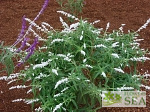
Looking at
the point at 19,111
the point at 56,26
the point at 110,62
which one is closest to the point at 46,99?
the point at 110,62

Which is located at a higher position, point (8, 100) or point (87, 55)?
point (87, 55)

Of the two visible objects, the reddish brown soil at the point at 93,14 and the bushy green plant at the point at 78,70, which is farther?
the reddish brown soil at the point at 93,14

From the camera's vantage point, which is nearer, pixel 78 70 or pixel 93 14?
pixel 78 70

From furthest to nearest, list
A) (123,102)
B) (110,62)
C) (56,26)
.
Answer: (56,26), (123,102), (110,62)

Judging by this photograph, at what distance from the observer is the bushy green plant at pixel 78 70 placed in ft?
8.20

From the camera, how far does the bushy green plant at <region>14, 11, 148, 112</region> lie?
2498mm

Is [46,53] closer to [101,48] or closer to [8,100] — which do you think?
[101,48]

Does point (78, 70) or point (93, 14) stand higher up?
point (93, 14)

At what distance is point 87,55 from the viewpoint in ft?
8.79

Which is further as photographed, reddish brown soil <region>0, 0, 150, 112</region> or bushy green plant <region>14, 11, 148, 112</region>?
reddish brown soil <region>0, 0, 150, 112</region>

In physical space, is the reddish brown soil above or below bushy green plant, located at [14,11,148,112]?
above

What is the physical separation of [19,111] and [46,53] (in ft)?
2.96

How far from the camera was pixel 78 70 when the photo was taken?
2.49 m

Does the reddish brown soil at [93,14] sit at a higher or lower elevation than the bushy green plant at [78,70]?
higher
